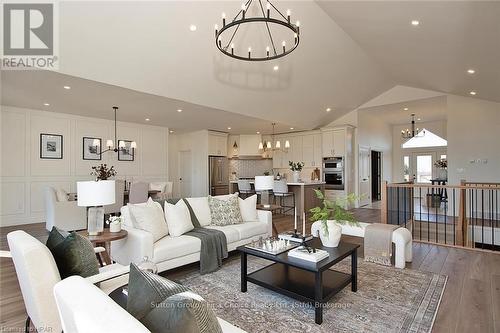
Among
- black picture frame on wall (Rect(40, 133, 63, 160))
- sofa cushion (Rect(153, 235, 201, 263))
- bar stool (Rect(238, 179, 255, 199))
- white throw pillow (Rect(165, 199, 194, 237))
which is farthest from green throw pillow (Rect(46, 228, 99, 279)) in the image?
black picture frame on wall (Rect(40, 133, 63, 160))

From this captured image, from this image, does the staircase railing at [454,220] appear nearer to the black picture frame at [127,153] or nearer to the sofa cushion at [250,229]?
the sofa cushion at [250,229]

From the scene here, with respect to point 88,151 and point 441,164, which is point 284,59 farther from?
point 441,164

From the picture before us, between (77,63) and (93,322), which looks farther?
(77,63)

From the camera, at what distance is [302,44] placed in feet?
16.3

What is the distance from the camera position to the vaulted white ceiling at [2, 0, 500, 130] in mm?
3354

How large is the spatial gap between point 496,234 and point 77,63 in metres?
8.24

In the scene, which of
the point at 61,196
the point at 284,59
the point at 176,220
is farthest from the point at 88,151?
the point at 284,59

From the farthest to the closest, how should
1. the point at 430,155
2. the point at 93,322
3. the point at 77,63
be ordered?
the point at 430,155 < the point at 77,63 < the point at 93,322

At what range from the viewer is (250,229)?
393 centimetres

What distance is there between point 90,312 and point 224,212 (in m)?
3.06

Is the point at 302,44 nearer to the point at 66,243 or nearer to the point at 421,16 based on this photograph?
the point at 421,16

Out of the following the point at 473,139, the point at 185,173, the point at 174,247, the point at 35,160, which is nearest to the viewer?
the point at 174,247

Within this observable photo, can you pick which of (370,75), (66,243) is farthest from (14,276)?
(370,75)

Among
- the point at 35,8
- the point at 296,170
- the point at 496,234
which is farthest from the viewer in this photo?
the point at 296,170
